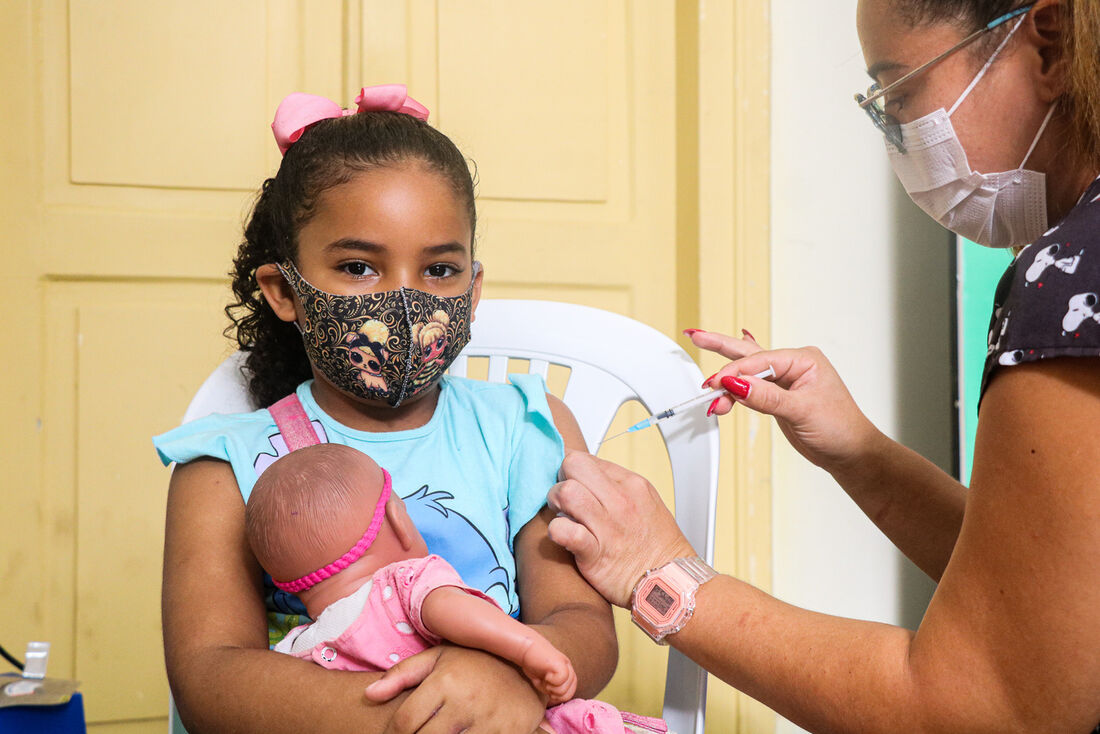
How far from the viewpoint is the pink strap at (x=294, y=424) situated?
1320 millimetres

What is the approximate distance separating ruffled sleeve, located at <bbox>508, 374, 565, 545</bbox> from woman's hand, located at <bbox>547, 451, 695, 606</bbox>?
9 cm

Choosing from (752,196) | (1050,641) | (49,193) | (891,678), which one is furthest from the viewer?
(752,196)

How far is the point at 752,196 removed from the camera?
256cm

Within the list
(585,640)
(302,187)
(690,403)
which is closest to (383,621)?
(585,640)

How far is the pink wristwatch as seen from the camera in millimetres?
1156

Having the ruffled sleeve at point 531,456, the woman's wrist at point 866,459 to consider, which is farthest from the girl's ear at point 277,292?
the woman's wrist at point 866,459

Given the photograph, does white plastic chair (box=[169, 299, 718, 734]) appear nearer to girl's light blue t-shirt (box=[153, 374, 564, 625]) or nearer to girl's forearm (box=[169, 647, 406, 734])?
girl's light blue t-shirt (box=[153, 374, 564, 625])

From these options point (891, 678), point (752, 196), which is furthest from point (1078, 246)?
point (752, 196)

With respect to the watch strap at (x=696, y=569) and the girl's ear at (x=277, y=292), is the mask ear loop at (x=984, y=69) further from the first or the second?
the girl's ear at (x=277, y=292)

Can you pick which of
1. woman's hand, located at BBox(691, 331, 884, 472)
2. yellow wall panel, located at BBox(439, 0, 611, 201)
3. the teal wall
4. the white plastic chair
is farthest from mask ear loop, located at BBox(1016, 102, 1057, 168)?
yellow wall panel, located at BBox(439, 0, 611, 201)

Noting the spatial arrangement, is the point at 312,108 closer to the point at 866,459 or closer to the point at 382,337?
the point at 382,337

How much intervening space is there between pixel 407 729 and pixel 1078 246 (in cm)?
84

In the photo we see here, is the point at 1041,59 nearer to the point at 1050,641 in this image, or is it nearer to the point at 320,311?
the point at 1050,641

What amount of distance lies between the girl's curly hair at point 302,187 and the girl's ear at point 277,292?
0.08ft
